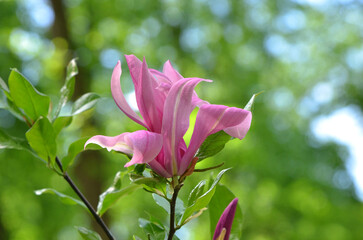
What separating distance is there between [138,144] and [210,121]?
7 centimetres

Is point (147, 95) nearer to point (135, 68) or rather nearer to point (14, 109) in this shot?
point (135, 68)

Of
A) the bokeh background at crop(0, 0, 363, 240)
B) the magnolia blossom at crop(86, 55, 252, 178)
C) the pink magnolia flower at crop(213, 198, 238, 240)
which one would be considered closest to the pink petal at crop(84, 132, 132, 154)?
the magnolia blossom at crop(86, 55, 252, 178)

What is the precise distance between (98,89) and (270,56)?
299cm

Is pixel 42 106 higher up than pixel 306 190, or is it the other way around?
pixel 42 106

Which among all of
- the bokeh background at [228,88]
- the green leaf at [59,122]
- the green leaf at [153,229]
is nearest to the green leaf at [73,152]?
the green leaf at [59,122]

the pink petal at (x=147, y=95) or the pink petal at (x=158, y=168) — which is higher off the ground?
the pink petal at (x=147, y=95)

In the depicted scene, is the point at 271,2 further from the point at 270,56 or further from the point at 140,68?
the point at 140,68

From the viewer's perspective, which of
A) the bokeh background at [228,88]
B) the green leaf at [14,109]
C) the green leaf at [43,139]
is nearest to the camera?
the green leaf at [43,139]

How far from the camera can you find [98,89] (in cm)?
650

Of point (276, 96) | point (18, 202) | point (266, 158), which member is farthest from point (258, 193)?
point (18, 202)

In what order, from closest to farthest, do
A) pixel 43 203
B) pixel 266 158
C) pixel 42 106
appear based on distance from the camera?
pixel 42 106 < pixel 266 158 < pixel 43 203

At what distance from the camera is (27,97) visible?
1.88 ft

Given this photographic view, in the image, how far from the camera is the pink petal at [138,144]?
1.24ft

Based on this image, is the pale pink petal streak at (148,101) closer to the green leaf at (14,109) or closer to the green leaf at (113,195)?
the green leaf at (113,195)
